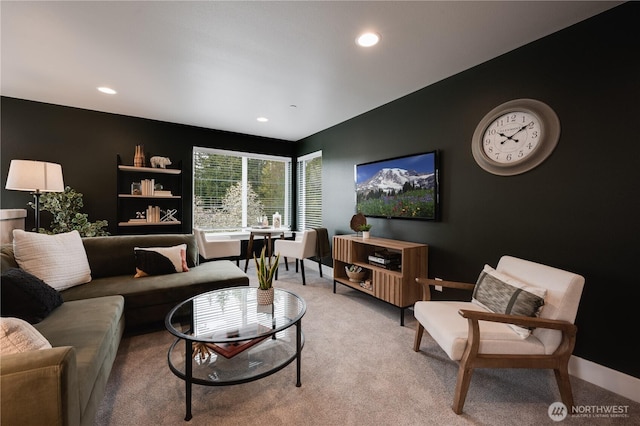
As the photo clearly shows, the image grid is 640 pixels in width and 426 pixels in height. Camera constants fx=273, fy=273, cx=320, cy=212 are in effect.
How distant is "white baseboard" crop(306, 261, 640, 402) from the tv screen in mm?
1559

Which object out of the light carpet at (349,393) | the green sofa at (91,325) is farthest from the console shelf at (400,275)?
the green sofa at (91,325)

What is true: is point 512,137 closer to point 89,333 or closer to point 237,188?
point 89,333

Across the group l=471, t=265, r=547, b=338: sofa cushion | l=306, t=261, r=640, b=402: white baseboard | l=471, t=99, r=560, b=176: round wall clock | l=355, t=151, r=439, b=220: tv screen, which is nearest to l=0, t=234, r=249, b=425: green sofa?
l=355, t=151, r=439, b=220: tv screen

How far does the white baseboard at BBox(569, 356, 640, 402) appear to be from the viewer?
1.75 meters

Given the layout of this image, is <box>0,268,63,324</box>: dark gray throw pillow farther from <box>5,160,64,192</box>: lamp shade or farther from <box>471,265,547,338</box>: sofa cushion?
<box>471,265,547,338</box>: sofa cushion

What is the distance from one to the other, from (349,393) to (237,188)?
4.28 m

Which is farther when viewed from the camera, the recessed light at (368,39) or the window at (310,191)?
the window at (310,191)

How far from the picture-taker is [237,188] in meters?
5.29

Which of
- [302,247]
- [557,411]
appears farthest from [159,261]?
[557,411]

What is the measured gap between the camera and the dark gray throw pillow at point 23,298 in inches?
65.1

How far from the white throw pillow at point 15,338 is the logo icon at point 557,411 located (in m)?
2.61

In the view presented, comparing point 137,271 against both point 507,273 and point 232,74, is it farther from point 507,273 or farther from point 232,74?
point 507,273

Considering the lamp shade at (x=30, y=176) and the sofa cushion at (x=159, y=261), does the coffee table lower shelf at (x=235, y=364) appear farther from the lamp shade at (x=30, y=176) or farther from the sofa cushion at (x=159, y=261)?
the lamp shade at (x=30, y=176)

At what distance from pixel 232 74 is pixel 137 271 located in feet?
7.26
